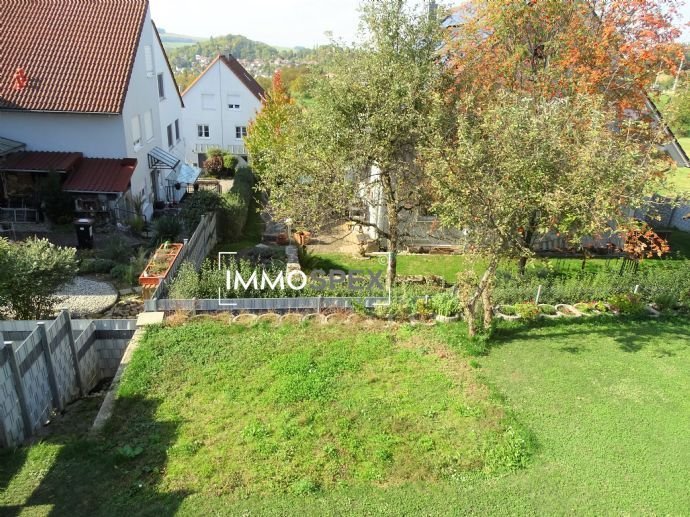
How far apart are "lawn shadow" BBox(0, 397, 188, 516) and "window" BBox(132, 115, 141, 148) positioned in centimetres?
1597

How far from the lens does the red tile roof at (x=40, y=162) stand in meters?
19.3

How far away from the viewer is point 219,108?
41.0m

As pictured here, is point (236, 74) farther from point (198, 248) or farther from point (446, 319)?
point (446, 319)

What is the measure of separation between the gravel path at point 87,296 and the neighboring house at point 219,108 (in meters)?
27.1

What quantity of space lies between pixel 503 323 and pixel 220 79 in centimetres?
3447

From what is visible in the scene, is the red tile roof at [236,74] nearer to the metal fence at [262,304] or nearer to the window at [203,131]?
the window at [203,131]

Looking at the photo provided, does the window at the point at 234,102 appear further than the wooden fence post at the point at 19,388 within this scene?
Yes

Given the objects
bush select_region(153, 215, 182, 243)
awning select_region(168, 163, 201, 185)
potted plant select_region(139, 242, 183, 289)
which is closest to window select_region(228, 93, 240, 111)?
awning select_region(168, 163, 201, 185)

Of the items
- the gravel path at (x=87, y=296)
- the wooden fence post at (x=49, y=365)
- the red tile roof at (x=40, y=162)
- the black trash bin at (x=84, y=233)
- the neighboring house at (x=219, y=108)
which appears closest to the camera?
the wooden fence post at (x=49, y=365)

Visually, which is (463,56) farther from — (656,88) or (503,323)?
(503,323)

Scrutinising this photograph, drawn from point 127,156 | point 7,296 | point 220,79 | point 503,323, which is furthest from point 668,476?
point 220,79

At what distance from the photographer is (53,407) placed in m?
9.31

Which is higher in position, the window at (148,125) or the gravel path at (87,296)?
the window at (148,125)

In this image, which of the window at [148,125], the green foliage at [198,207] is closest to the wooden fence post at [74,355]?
the green foliage at [198,207]
